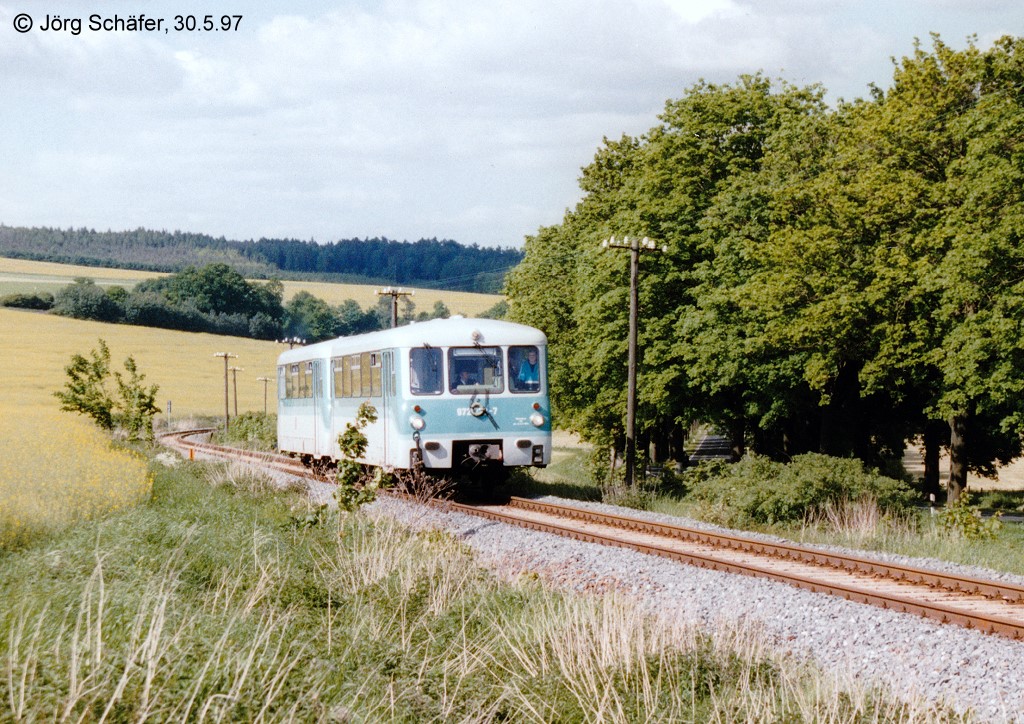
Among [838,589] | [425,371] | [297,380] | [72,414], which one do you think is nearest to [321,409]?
[297,380]

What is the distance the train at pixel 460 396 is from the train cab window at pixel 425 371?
0.7 inches

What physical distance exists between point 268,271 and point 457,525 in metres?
144

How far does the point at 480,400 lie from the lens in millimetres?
20578

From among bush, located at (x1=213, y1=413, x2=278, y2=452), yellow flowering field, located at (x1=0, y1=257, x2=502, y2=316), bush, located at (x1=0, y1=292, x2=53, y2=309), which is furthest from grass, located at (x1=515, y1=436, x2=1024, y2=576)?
yellow flowering field, located at (x1=0, y1=257, x2=502, y2=316)

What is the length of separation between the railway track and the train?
2237mm

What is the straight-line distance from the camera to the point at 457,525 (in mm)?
17250

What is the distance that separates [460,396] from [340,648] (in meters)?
13.1

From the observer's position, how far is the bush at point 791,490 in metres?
19.0

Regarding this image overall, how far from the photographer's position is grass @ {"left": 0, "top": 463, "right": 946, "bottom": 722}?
545 centimetres

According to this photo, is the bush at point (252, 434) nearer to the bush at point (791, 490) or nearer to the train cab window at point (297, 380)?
the train cab window at point (297, 380)

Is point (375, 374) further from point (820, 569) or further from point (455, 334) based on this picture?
point (820, 569)

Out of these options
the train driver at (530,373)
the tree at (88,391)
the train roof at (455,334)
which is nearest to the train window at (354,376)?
the train roof at (455,334)

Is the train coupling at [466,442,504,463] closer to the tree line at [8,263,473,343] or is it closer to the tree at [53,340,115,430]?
the tree at [53,340,115,430]

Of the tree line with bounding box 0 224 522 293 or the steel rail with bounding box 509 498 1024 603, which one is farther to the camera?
the tree line with bounding box 0 224 522 293
